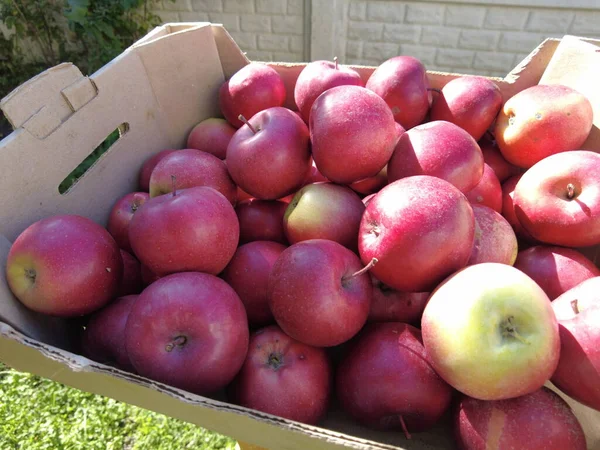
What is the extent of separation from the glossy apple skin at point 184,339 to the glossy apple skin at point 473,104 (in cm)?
84

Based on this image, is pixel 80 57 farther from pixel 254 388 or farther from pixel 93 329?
pixel 254 388

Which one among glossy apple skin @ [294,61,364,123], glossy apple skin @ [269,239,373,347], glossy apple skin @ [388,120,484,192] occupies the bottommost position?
glossy apple skin @ [269,239,373,347]

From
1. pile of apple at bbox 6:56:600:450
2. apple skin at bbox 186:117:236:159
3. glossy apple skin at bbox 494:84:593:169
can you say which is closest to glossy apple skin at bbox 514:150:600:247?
pile of apple at bbox 6:56:600:450

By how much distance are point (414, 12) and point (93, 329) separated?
115 inches

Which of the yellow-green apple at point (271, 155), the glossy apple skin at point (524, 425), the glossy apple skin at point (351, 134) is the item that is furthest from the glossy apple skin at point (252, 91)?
the glossy apple skin at point (524, 425)

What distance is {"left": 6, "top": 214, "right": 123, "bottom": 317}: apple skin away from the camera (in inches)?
32.7

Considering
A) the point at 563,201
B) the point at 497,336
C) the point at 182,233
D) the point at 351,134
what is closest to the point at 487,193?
the point at 563,201

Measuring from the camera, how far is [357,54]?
3232 millimetres

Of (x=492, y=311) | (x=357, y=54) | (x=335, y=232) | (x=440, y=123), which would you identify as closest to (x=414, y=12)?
(x=357, y=54)

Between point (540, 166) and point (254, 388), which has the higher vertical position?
point (540, 166)

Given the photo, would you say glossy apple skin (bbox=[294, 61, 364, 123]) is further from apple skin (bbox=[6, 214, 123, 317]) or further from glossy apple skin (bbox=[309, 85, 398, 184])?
apple skin (bbox=[6, 214, 123, 317])

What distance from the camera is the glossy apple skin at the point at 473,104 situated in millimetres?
1183

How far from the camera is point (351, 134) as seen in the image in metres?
0.94

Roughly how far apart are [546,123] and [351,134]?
52 cm
